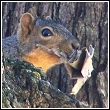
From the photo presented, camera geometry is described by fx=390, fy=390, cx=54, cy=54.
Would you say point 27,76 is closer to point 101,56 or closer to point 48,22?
point 48,22

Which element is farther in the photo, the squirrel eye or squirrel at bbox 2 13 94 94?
the squirrel eye

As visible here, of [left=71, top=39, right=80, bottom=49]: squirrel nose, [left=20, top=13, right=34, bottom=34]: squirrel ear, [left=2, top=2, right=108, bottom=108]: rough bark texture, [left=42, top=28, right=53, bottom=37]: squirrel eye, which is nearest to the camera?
[left=71, top=39, right=80, bottom=49]: squirrel nose

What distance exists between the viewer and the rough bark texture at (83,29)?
257cm

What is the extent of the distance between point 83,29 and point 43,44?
57 cm

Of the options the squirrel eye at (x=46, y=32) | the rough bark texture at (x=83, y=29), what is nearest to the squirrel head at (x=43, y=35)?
the squirrel eye at (x=46, y=32)

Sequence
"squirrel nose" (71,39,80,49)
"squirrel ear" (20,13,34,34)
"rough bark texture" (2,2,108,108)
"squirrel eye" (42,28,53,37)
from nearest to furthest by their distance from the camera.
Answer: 1. "squirrel nose" (71,39,80,49)
2. "squirrel eye" (42,28,53,37)
3. "squirrel ear" (20,13,34,34)
4. "rough bark texture" (2,2,108,108)

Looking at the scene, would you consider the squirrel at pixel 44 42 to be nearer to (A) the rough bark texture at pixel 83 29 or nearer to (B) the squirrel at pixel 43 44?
(B) the squirrel at pixel 43 44

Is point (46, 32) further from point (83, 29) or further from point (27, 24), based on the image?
point (83, 29)

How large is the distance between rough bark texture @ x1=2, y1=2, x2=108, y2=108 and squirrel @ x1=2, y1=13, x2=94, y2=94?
0.40 m

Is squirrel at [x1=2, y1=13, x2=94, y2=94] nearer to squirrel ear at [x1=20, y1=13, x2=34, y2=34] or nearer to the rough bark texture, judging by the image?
squirrel ear at [x1=20, y1=13, x2=34, y2=34]

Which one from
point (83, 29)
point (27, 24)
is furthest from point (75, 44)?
point (83, 29)

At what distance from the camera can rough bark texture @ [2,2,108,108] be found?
2.57 m

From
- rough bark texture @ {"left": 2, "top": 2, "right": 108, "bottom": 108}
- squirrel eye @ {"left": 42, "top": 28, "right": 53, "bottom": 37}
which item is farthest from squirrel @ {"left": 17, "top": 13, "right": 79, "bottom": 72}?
rough bark texture @ {"left": 2, "top": 2, "right": 108, "bottom": 108}

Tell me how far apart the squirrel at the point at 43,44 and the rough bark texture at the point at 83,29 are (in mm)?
404
